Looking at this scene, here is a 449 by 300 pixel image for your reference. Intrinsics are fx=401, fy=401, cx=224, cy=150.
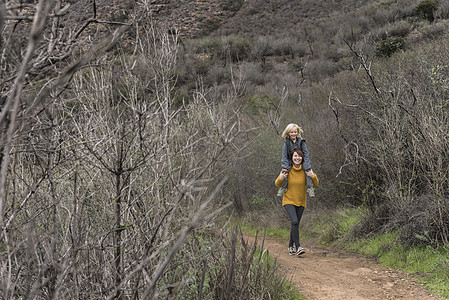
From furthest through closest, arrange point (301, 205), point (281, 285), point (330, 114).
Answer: point (330, 114), point (301, 205), point (281, 285)

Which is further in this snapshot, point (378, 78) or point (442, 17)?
point (442, 17)

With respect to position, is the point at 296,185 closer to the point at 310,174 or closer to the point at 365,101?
the point at 310,174

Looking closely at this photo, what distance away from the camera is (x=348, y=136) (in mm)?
9703

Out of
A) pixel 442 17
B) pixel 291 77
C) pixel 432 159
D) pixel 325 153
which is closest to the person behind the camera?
pixel 432 159

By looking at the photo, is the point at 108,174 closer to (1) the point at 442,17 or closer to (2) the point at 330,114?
(2) the point at 330,114

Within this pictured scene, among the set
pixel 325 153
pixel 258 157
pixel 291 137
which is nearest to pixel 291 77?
pixel 258 157

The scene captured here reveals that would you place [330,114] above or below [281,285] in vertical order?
above

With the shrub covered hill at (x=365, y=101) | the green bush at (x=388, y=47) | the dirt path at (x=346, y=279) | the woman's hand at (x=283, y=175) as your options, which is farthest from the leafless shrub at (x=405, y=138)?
the green bush at (x=388, y=47)

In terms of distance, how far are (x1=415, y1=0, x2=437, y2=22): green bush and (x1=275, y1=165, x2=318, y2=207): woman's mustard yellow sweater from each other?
15.5m

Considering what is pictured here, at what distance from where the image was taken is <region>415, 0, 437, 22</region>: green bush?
18.8 meters

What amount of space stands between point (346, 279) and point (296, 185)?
1.74 m

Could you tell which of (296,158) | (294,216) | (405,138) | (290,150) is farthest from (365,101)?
(294,216)

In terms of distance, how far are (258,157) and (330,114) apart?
244 cm

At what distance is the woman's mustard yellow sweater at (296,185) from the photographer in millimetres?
6977
